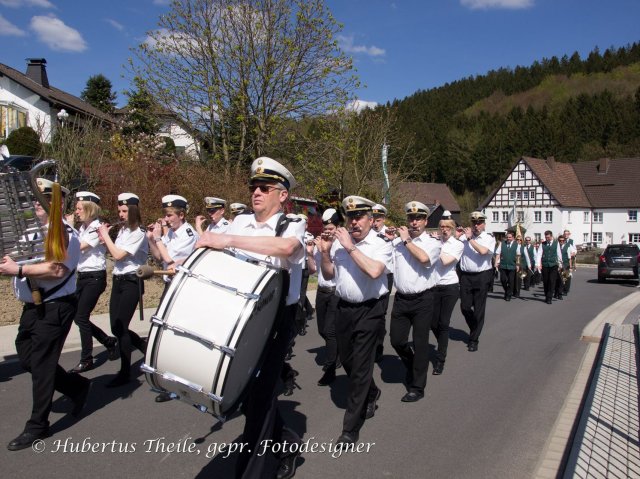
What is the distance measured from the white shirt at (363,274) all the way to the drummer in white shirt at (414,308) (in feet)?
2.40

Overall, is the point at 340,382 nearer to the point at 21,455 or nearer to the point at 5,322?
the point at 21,455

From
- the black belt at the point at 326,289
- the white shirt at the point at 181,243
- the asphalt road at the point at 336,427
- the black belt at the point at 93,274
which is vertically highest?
the white shirt at the point at 181,243

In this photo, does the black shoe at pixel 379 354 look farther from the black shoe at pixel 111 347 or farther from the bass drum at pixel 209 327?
the bass drum at pixel 209 327


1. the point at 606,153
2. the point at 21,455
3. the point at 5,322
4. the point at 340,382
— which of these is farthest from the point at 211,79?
the point at 606,153

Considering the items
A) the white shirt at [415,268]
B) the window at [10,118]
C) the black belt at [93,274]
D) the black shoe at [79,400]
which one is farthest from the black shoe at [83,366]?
the window at [10,118]

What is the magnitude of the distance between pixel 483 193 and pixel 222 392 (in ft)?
332

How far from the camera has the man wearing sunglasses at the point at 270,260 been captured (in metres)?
3.24

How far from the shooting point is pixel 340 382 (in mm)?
6344

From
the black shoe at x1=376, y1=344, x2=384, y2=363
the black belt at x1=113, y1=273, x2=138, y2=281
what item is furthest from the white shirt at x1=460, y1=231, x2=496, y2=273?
the black belt at x1=113, y1=273, x2=138, y2=281

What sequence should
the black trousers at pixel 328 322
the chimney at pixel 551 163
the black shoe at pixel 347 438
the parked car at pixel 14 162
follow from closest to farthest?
the parked car at pixel 14 162
the black shoe at pixel 347 438
the black trousers at pixel 328 322
the chimney at pixel 551 163

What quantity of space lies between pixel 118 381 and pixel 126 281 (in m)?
1.06

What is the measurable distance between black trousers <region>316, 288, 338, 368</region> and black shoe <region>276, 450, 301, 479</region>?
2.44 metres

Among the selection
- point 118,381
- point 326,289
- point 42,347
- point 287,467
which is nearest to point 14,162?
point 42,347

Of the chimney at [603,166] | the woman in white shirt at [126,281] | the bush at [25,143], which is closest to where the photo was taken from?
the woman in white shirt at [126,281]
